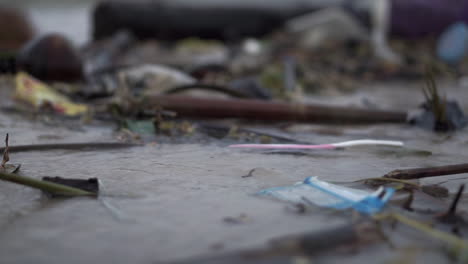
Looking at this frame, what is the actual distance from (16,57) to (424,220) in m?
4.66

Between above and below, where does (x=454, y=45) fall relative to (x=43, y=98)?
above

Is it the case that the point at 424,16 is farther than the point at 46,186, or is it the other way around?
the point at 424,16

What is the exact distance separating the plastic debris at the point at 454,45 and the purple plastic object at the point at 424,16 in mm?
660

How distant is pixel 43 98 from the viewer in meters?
3.28

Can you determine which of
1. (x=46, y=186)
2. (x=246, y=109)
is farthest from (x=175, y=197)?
(x=246, y=109)

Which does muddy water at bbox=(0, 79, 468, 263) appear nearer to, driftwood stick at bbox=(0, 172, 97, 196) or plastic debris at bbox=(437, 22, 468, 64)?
driftwood stick at bbox=(0, 172, 97, 196)

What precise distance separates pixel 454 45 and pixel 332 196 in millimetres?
6906

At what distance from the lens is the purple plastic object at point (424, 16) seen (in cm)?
845

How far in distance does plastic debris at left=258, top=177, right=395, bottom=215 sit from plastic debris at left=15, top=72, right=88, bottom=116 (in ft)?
6.52

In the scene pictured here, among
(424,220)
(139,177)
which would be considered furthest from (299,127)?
(424,220)

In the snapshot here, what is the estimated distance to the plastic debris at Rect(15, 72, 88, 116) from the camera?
3.14 m

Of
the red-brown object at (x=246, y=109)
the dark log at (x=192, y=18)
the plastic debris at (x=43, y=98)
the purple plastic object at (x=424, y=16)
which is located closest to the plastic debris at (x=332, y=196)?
the red-brown object at (x=246, y=109)

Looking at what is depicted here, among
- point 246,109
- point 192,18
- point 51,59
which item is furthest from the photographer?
point 192,18

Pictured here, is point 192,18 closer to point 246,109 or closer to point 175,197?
point 246,109
